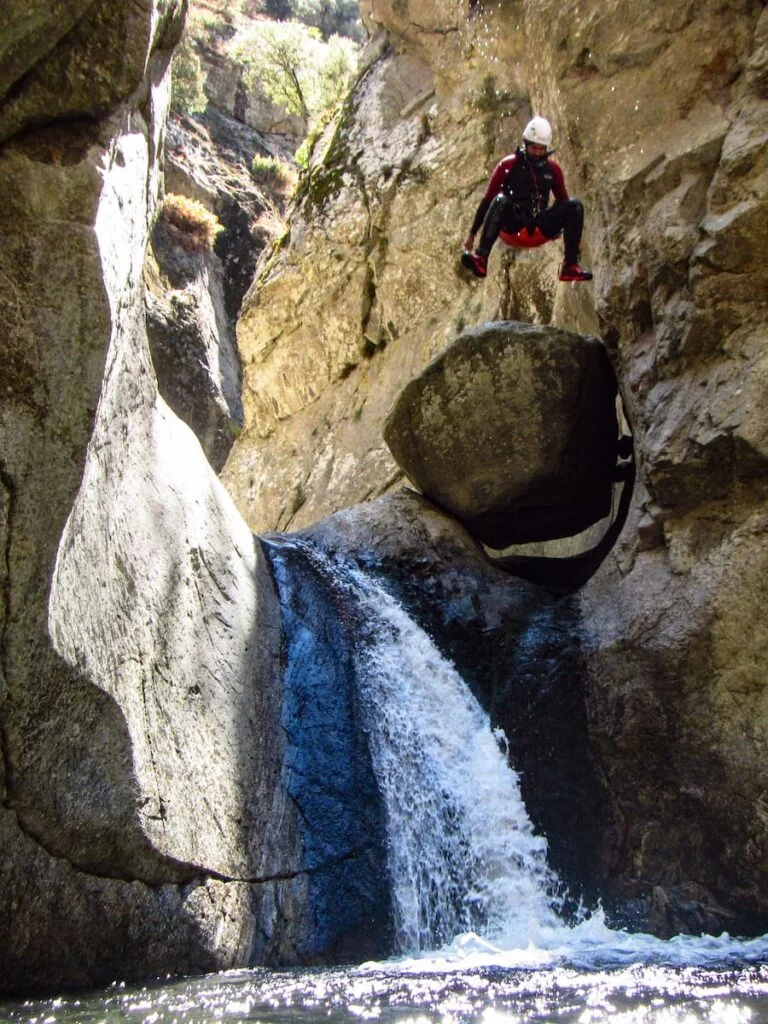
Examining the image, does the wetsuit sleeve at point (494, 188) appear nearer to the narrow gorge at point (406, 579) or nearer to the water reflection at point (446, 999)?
the narrow gorge at point (406, 579)

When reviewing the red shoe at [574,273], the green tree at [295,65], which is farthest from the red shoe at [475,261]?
the green tree at [295,65]

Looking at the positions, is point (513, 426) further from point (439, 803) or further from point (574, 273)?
point (439, 803)

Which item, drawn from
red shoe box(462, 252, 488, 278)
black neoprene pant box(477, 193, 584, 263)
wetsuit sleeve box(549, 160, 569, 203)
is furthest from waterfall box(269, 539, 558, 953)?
wetsuit sleeve box(549, 160, 569, 203)

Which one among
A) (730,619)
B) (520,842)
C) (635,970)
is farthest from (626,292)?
(635,970)

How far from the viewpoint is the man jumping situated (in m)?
9.86

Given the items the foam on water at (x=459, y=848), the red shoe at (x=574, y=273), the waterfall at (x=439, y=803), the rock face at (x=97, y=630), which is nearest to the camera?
the rock face at (x=97, y=630)

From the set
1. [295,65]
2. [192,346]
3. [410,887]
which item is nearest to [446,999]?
[410,887]

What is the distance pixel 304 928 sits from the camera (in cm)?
601

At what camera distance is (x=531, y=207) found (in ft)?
33.3

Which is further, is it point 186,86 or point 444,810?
point 186,86

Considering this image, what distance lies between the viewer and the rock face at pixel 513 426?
9461mm

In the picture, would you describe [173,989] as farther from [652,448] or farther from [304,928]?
[652,448]

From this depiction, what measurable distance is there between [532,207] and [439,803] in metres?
6.29

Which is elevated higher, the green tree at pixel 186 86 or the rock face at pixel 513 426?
the green tree at pixel 186 86
